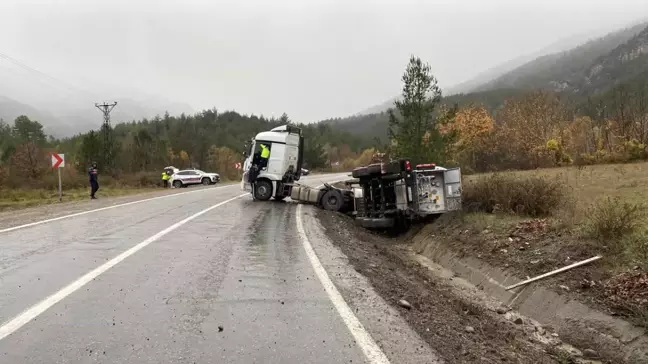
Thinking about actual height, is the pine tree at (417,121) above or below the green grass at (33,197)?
above

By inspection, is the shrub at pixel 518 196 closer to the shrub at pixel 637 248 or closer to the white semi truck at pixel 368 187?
the white semi truck at pixel 368 187

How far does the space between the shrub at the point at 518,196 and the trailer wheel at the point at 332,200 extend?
19.7ft

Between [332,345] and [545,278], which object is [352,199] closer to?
[545,278]

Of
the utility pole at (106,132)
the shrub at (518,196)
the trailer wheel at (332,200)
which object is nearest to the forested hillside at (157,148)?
the utility pole at (106,132)

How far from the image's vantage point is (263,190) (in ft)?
68.2

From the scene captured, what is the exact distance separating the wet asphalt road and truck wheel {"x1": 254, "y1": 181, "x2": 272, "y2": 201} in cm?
1057

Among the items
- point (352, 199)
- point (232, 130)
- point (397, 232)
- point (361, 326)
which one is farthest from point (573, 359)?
point (232, 130)

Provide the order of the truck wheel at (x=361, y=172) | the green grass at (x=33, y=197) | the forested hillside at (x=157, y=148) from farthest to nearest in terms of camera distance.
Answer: the forested hillside at (x=157, y=148), the green grass at (x=33, y=197), the truck wheel at (x=361, y=172)

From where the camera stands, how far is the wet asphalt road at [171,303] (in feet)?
13.3

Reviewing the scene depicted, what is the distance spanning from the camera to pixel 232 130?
131750mm

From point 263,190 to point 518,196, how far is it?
11.9 m

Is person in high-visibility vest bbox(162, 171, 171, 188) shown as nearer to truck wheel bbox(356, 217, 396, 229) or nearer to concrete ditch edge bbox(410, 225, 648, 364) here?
truck wheel bbox(356, 217, 396, 229)

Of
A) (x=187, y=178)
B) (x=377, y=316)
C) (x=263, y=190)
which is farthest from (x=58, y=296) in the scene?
(x=187, y=178)

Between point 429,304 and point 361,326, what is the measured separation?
1762 millimetres
